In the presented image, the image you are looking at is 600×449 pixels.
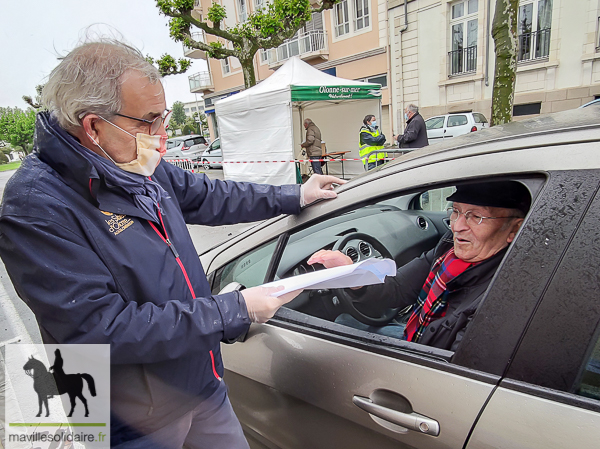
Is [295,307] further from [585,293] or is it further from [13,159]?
[13,159]

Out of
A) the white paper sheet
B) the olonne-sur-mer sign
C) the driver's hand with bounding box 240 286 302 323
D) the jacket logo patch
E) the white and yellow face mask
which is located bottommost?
the driver's hand with bounding box 240 286 302 323

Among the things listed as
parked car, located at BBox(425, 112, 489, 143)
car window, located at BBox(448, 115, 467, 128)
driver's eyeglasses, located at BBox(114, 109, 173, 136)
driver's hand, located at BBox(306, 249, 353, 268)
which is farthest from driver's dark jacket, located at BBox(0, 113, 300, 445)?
car window, located at BBox(448, 115, 467, 128)

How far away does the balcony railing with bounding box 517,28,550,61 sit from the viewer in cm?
1334

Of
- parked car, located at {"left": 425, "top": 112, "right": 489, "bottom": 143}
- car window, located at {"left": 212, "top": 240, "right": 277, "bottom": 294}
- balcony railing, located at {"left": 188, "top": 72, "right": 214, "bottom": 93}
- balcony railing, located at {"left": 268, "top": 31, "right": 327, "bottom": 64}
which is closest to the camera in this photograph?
car window, located at {"left": 212, "top": 240, "right": 277, "bottom": 294}

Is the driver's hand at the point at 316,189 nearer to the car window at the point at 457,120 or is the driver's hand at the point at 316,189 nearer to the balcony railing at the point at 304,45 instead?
the car window at the point at 457,120

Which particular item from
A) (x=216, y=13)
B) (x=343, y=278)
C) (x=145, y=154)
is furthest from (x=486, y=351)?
(x=216, y=13)

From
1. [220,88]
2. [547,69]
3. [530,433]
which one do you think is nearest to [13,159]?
[220,88]

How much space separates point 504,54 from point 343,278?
571cm

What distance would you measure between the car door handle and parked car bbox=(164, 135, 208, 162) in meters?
17.8

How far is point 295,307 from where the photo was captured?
1677mm

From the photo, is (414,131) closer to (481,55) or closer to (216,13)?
(216,13)

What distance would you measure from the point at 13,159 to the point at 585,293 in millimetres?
78602

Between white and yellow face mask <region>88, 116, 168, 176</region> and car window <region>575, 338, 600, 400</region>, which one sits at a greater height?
white and yellow face mask <region>88, 116, 168, 176</region>

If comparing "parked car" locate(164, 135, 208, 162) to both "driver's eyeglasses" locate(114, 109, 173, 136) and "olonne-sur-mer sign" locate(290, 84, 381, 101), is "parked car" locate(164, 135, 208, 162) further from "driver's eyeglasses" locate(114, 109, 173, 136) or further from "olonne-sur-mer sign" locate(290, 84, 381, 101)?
"driver's eyeglasses" locate(114, 109, 173, 136)
